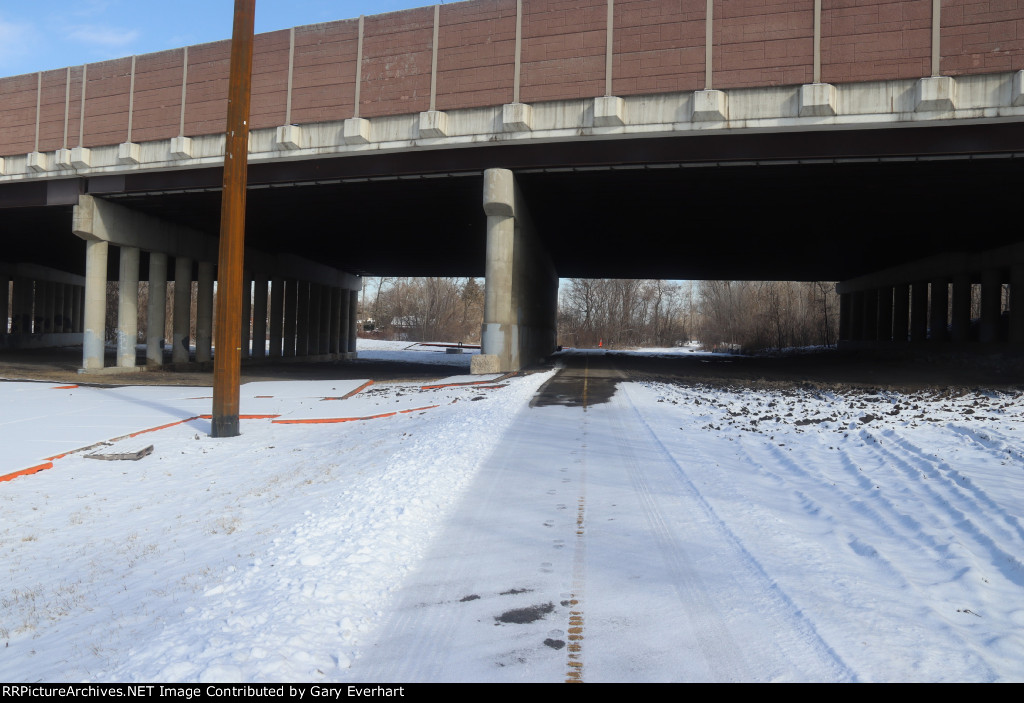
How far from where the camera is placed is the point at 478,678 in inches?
134

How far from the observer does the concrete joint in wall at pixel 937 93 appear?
17281 millimetres

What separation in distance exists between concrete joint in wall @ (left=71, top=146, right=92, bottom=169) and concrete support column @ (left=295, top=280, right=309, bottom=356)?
1799 centimetres

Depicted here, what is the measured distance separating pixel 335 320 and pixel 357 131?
29.7 metres

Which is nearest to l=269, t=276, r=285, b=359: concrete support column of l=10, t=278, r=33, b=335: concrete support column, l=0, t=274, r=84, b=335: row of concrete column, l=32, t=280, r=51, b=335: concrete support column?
l=0, t=274, r=84, b=335: row of concrete column

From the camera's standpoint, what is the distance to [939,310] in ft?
126

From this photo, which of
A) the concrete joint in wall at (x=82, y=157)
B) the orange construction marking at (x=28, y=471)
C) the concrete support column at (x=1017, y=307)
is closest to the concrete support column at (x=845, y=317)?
the concrete support column at (x=1017, y=307)

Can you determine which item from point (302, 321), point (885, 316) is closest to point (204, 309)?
point (302, 321)

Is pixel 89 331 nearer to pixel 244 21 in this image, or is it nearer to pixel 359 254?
pixel 359 254

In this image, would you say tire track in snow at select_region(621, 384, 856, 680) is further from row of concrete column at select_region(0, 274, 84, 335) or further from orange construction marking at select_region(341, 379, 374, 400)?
row of concrete column at select_region(0, 274, 84, 335)

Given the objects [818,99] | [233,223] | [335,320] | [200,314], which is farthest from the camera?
[335,320]

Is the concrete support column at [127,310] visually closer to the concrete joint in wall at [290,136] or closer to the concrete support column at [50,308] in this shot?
the concrete joint in wall at [290,136]

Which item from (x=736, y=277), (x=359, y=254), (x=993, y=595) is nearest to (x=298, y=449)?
(x=993, y=595)

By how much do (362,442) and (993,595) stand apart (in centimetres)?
847

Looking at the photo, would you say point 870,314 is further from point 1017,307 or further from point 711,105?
point 711,105
